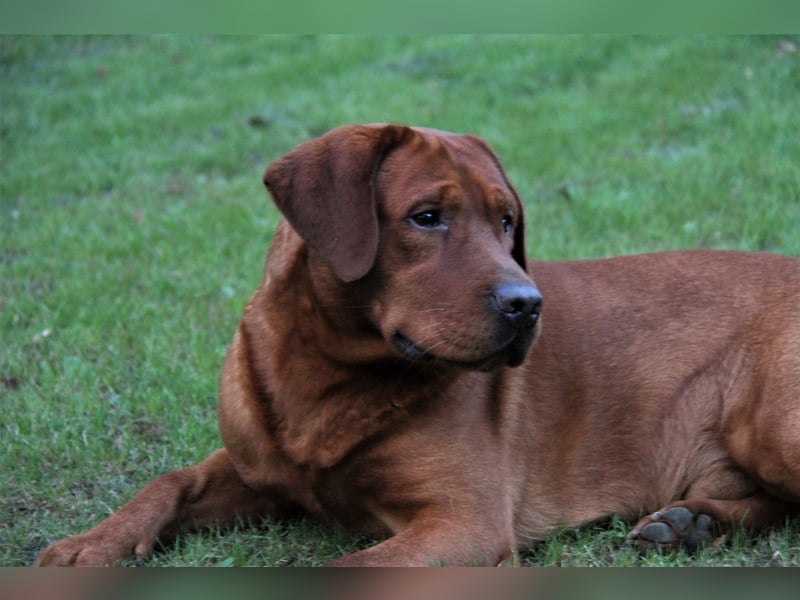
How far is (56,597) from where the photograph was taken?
2.07 m

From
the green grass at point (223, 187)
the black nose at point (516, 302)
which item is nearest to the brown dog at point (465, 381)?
the black nose at point (516, 302)

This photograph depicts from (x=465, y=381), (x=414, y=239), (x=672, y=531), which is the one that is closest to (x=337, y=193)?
(x=414, y=239)

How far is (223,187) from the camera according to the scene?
986 cm

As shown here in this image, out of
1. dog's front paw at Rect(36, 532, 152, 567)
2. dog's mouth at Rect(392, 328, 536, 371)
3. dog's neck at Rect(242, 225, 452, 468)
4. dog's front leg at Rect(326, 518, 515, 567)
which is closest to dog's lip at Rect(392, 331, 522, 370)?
dog's mouth at Rect(392, 328, 536, 371)

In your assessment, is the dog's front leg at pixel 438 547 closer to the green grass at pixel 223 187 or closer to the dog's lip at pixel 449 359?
the green grass at pixel 223 187

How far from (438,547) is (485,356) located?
0.66m

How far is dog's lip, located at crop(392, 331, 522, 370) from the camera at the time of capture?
378 cm

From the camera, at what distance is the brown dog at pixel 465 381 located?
12.8 feet

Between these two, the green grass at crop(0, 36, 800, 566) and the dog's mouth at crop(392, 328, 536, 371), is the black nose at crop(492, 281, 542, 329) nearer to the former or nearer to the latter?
the dog's mouth at crop(392, 328, 536, 371)

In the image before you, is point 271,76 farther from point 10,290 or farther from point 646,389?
point 646,389

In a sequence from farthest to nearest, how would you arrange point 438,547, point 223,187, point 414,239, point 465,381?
point 223,187
point 465,381
point 414,239
point 438,547

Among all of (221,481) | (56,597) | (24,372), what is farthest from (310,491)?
(24,372)

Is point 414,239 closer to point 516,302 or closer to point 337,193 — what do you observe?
point 337,193

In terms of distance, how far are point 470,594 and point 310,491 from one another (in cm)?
225
